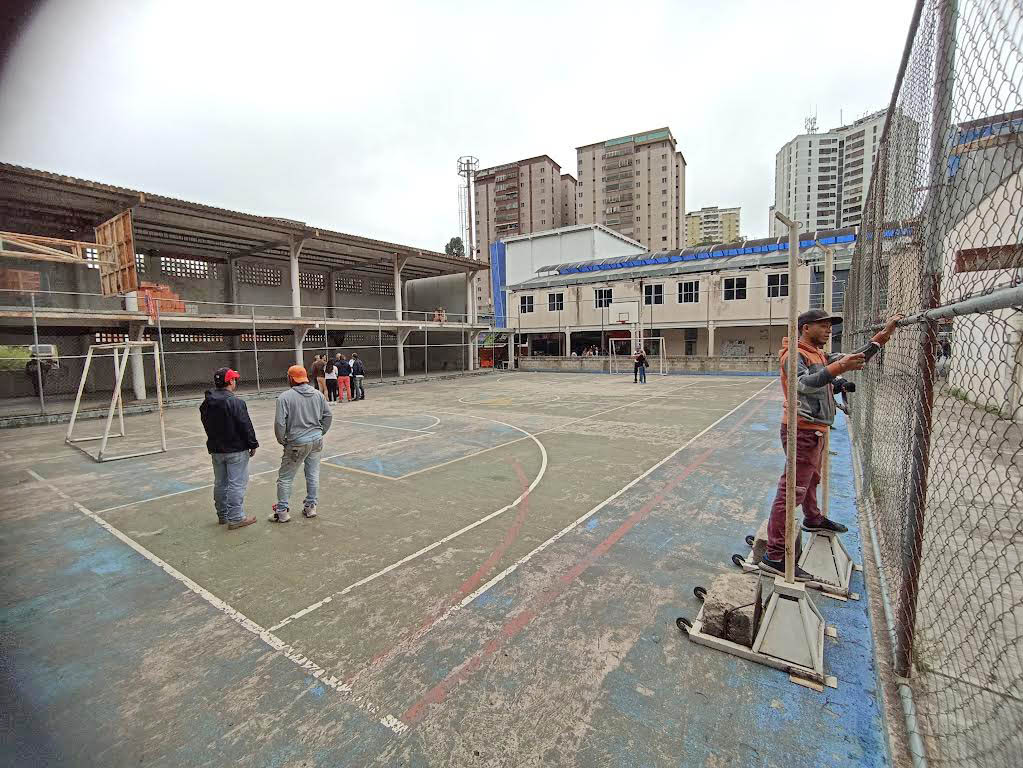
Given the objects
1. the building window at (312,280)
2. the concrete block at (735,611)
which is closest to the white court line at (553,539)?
the concrete block at (735,611)

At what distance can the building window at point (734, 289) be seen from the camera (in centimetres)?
2911

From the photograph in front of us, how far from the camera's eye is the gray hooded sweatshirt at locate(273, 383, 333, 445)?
5.51 meters

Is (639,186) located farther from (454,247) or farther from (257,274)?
(257,274)

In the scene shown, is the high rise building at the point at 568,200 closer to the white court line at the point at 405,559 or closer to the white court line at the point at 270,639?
the white court line at the point at 405,559

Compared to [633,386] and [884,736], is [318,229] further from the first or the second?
[884,736]

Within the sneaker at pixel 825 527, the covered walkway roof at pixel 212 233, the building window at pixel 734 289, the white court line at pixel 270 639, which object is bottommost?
the white court line at pixel 270 639

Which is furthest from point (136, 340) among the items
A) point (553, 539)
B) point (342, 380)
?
point (553, 539)

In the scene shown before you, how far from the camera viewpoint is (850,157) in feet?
278

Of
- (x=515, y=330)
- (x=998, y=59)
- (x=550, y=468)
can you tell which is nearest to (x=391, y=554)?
(x=550, y=468)

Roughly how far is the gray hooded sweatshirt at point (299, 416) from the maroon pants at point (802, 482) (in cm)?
461

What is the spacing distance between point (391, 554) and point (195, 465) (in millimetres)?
5604

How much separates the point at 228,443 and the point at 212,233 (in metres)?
18.9

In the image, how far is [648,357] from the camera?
32.0 m

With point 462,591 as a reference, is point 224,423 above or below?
above
